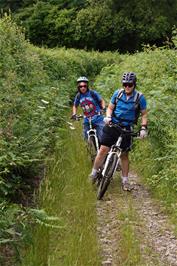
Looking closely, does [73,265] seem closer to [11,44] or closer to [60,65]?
[11,44]

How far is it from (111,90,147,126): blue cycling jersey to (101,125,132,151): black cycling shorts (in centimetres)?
16

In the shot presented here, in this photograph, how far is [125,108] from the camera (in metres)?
8.44

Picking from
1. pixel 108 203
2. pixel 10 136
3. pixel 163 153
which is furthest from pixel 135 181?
pixel 10 136

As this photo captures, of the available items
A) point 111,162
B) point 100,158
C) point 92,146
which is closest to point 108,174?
point 111,162

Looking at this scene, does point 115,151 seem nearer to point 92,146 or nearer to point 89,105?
point 92,146

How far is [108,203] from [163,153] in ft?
5.78

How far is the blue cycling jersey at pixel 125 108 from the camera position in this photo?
27.6ft

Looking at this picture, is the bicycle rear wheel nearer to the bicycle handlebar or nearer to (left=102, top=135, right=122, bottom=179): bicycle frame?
(left=102, top=135, right=122, bottom=179): bicycle frame

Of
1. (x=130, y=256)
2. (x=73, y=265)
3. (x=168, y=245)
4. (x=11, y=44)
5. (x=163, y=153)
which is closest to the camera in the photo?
(x=73, y=265)

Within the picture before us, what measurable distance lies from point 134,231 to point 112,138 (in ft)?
6.76

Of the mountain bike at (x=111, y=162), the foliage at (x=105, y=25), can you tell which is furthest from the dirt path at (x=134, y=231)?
the foliage at (x=105, y=25)

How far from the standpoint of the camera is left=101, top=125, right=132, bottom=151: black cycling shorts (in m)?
8.55

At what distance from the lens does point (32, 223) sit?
6.19 m

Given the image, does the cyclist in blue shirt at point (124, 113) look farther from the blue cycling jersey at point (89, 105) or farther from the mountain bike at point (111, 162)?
the blue cycling jersey at point (89, 105)
